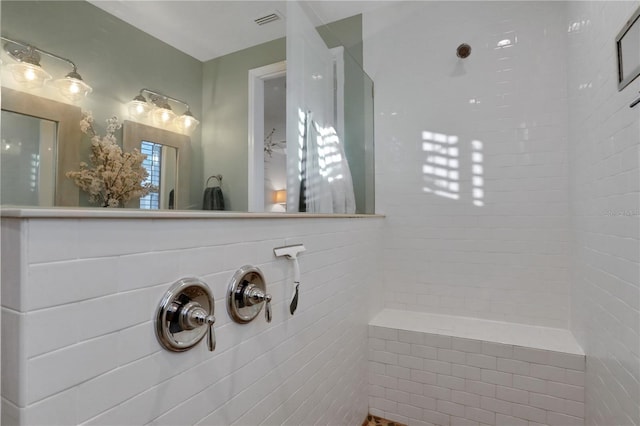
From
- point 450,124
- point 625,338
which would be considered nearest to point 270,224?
point 625,338

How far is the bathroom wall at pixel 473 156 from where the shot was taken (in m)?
1.76

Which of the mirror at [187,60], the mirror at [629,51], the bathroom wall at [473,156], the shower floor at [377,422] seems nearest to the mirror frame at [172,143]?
the mirror at [187,60]

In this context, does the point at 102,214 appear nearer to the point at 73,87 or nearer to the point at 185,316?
the point at 185,316

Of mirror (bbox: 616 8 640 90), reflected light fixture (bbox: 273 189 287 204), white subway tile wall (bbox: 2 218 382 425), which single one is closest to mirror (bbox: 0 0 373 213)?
reflected light fixture (bbox: 273 189 287 204)

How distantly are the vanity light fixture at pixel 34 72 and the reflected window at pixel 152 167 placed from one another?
0.37 meters

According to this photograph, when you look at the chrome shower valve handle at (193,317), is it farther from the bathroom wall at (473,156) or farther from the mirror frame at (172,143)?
the bathroom wall at (473,156)

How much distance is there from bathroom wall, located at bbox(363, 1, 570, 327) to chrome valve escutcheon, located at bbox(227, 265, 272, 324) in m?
1.38

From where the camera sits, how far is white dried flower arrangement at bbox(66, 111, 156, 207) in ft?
4.64

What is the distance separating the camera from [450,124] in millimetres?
1971

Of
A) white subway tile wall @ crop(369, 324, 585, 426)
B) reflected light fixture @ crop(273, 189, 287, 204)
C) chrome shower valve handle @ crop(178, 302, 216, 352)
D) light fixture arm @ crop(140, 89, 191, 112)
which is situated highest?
light fixture arm @ crop(140, 89, 191, 112)

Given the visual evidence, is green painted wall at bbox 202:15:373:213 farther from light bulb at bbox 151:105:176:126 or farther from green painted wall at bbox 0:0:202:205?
light bulb at bbox 151:105:176:126

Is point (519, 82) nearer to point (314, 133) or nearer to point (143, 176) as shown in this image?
point (314, 133)

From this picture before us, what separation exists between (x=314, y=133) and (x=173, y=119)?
1.00 m

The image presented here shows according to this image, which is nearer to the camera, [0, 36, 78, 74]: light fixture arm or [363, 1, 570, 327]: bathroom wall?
[0, 36, 78, 74]: light fixture arm
